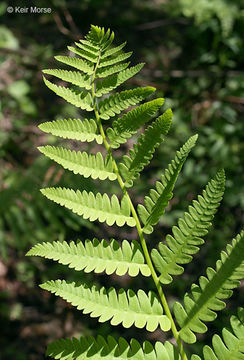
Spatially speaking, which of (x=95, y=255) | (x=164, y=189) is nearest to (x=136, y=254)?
(x=95, y=255)

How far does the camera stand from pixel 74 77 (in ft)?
4.94

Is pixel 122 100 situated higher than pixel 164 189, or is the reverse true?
pixel 122 100

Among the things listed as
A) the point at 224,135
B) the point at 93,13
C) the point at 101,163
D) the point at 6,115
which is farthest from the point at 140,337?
the point at 93,13

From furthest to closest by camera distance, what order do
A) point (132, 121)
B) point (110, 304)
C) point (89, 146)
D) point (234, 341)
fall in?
1. point (89, 146)
2. point (132, 121)
3. point (110, 304)
4. point (234, 341)

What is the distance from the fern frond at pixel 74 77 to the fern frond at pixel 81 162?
0.93 ft

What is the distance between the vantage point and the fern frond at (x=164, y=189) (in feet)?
4.19

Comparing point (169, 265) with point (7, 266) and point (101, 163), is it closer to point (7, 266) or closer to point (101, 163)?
point (101, 163)

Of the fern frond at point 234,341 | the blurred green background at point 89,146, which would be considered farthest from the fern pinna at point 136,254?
the blurred green background at point 89,146

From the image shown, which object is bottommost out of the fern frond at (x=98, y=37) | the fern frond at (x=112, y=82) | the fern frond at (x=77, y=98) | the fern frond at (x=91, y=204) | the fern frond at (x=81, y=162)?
the fern frond at (x=91, y=204)

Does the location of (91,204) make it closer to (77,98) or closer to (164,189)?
(164,189)

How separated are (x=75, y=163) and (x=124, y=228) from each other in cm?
230

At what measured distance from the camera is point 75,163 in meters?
1.44

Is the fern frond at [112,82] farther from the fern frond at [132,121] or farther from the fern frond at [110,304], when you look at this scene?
the fern frond at [110,304]

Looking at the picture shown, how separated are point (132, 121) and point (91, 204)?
35 cm
